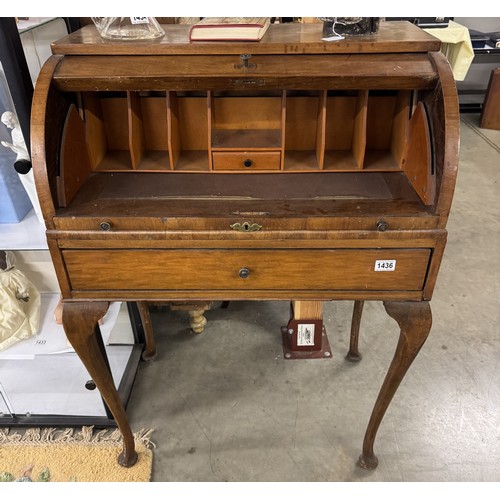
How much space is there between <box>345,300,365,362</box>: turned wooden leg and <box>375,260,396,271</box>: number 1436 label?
771mm

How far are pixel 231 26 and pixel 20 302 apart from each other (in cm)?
122

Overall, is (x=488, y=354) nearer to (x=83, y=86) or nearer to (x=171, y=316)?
(x=171, y=316)

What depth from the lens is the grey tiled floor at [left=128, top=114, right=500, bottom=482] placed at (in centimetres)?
171

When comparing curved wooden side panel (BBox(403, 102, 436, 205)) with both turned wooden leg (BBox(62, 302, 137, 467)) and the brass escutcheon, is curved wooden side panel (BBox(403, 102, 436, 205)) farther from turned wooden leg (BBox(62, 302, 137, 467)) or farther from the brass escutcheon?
turned wooden leg (BBox(62, 302, 137, 467))

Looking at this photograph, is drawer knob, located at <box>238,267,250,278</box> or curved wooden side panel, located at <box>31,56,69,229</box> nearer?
curved wooden side panel, located at <box>31,56,69,229</box>

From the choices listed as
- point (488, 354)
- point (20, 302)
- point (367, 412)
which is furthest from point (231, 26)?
point (488, 354)

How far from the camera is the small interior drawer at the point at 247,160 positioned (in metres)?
1.31

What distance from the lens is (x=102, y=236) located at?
3.80ft

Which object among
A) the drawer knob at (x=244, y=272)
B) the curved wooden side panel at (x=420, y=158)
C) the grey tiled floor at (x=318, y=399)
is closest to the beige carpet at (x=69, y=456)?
the grey tiled floor at (x=318, y=399)

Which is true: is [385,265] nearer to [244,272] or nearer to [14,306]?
[244,272]

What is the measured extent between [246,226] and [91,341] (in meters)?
0.59

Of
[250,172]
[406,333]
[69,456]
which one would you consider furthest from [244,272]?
[69,456]

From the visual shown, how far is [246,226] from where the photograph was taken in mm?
1140

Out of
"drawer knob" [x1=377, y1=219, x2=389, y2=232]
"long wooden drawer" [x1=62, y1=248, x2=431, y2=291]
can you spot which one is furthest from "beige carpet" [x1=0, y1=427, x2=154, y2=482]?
"drawer knob" [x1=377, y1=219, x2=389, y2=232]
